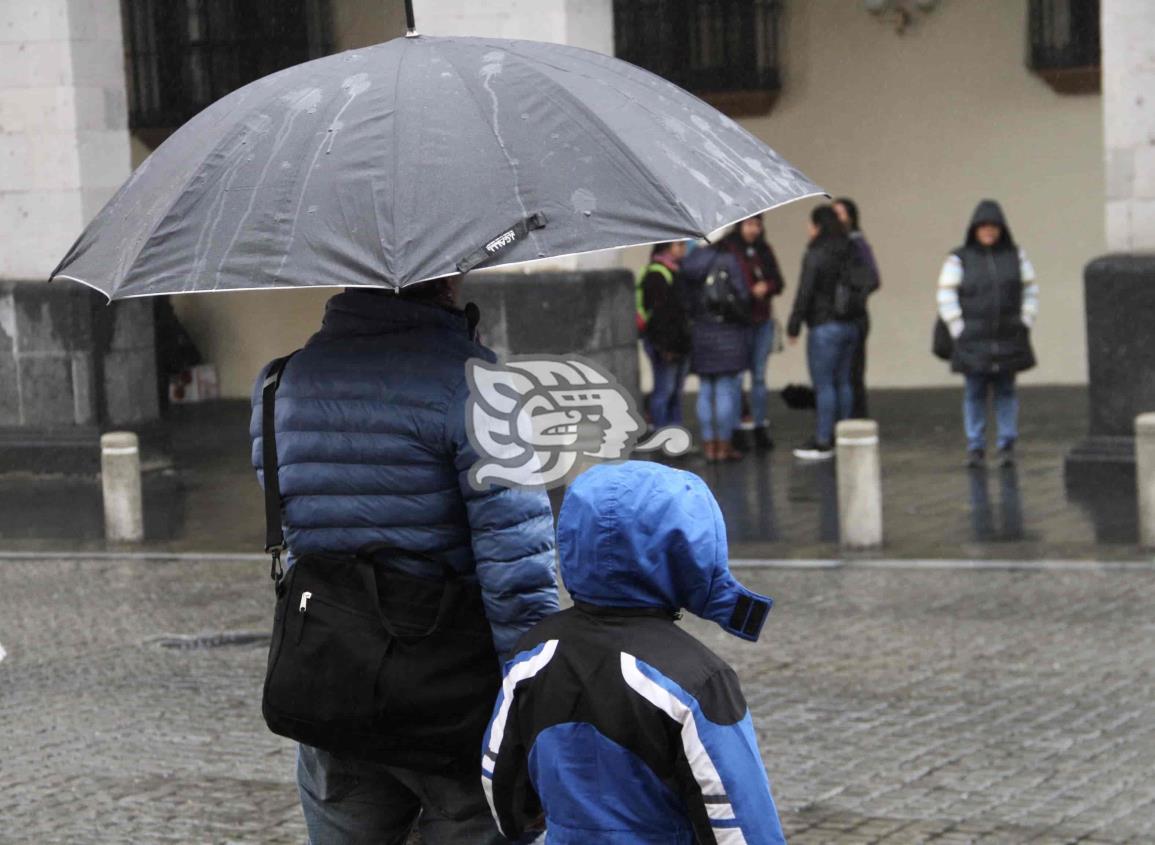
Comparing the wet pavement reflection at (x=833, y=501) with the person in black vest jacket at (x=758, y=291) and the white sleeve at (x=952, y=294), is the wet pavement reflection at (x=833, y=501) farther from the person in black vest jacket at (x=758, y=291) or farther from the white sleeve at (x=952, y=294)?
the white sleeve at (x=952, y=294)

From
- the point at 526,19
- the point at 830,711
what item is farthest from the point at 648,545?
the point at 526,19

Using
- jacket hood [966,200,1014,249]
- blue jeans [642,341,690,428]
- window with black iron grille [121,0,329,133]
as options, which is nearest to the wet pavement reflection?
blue jeans [642,341,690,428]

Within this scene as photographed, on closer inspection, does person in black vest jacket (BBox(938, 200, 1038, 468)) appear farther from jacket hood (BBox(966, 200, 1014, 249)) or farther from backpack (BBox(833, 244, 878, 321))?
backpack (BBox(833, 244, 878, 321))

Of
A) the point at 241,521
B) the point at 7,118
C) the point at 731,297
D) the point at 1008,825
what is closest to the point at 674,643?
the point at 1008,825

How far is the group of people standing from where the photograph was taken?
14.4m

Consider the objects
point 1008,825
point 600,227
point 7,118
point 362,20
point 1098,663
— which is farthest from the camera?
point 362,20

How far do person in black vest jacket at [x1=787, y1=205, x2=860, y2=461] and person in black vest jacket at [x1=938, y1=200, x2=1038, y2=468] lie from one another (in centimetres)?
101

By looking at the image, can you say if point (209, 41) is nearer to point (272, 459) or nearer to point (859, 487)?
point (859, 487)

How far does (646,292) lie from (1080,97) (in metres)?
5.52

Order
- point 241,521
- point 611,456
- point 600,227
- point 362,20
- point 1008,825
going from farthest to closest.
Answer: point 362,20 < point 241,521 < point 1008,825 < point 611,456 < point 600,227

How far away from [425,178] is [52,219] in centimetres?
1256

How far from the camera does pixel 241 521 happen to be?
1299 centimetres

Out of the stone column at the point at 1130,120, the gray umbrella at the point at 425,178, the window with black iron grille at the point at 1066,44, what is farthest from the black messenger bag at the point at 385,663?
the window with black iron grille at the point at 1066,44

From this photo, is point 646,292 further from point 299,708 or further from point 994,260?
point 299,708
